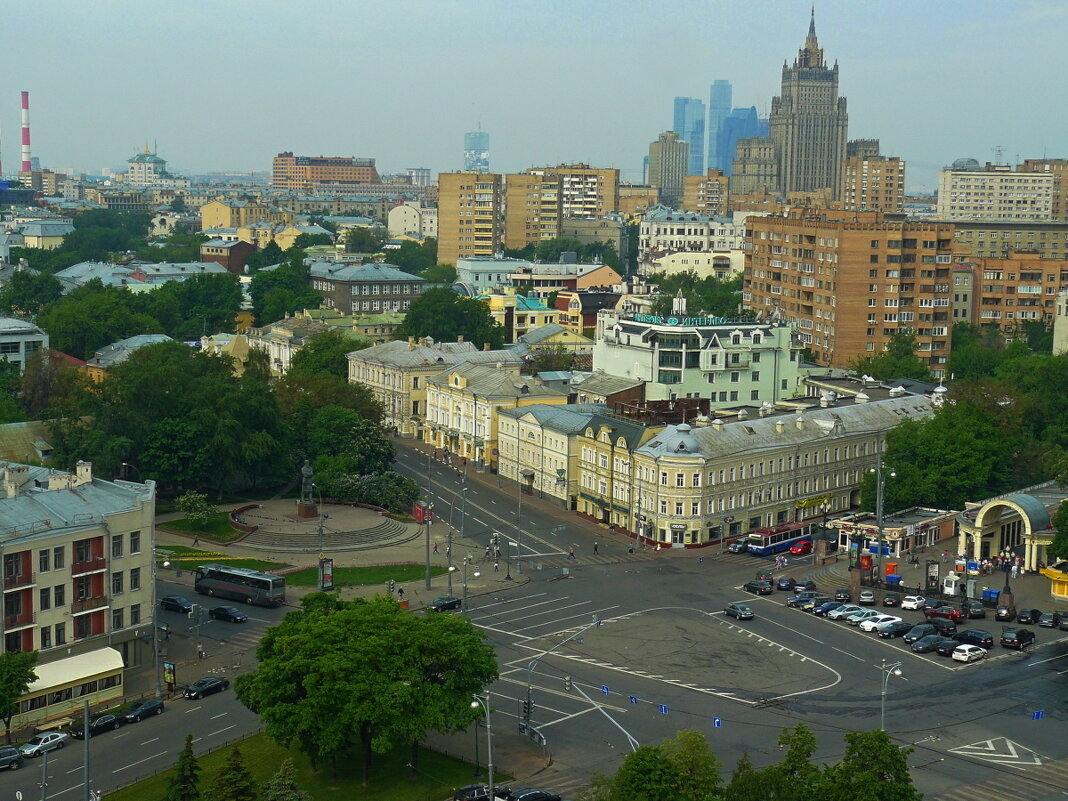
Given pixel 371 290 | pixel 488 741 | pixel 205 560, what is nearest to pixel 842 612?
pixel 488 741

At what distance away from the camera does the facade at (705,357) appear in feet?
371

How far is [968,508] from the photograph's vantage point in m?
86.6

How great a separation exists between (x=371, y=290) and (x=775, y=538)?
92.7 meters

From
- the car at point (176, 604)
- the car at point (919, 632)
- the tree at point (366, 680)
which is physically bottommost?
the car at point (176, 604)

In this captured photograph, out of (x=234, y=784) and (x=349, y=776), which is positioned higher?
(x=234, y=784)

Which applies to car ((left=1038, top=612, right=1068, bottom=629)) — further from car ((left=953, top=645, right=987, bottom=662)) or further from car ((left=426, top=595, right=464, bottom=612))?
car ((left=426, top=595, right=464, bottom=612))

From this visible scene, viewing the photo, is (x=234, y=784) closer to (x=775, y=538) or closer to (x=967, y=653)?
(x=967, y=653)

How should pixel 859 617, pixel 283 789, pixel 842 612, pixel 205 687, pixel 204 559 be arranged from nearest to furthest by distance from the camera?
pixel 283 789, pixel 205 687, pixel 859 617, pixel 842 612, pixel 204 559

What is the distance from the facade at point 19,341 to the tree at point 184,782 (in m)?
89.6

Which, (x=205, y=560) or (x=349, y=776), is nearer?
Result: (x=349, y=776)

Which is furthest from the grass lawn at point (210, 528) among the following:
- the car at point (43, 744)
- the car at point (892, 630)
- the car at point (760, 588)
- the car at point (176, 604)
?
the car at point (892, 630)

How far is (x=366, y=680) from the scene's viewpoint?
174ft

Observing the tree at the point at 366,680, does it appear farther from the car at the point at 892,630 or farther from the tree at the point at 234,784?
the car at the point at 892,630

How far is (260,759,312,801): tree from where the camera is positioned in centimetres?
4859
